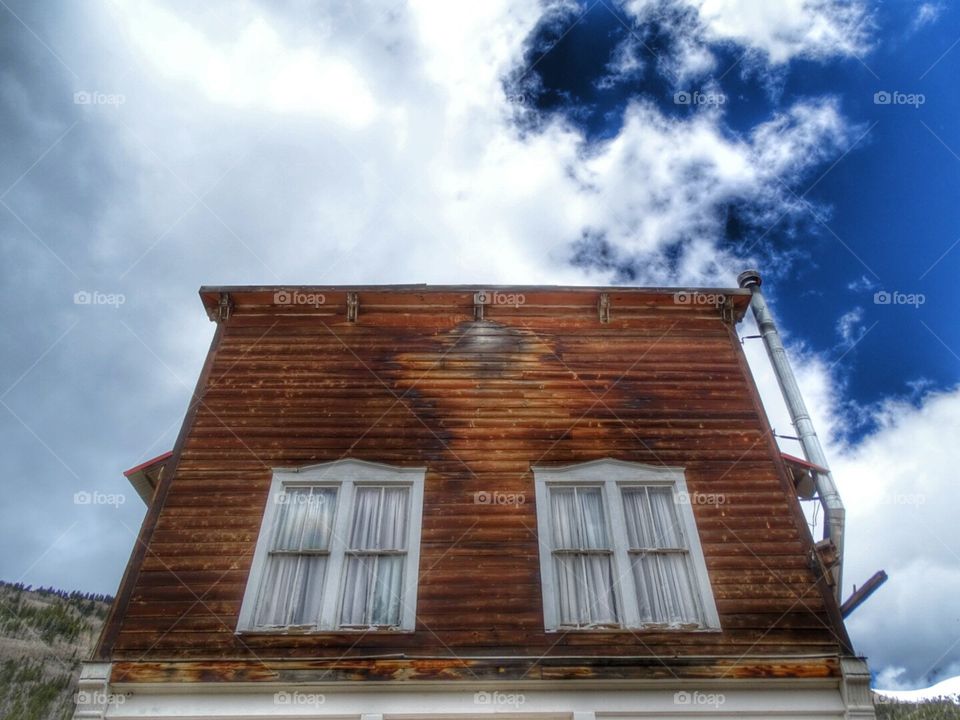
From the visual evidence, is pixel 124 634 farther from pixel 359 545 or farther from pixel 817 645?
pixel 817 645

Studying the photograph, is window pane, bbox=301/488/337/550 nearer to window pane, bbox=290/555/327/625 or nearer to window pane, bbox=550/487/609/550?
window pane, bbox=290/555/327/625

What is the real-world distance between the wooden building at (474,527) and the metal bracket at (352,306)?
7 cm

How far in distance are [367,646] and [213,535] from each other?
261 cm

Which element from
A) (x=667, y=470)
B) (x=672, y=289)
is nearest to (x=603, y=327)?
(x=672, y=289)

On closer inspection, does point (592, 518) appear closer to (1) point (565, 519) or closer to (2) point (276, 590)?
(1) point (565, 519)

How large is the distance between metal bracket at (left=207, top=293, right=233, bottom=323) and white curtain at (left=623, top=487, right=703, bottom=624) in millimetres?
7207

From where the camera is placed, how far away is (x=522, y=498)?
372 inches

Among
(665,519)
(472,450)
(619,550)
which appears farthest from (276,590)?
(665,519)

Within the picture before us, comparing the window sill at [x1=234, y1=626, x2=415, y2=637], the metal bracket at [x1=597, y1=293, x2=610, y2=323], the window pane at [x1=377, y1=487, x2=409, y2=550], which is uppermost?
the metal bracket at [x1=597, y1=293, x2=610, y2=323]

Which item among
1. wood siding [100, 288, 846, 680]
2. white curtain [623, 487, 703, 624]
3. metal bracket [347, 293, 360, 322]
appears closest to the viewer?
wood siding [100, 288, 846, 680]

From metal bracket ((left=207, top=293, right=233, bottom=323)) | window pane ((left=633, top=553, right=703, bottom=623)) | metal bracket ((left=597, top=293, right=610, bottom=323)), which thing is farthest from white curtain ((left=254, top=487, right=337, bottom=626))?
metal bracket ((left=597, top=293, right=610, bottom=323))

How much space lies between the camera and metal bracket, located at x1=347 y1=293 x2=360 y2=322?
11773 mm

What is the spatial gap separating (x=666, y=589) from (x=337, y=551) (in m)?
4.17

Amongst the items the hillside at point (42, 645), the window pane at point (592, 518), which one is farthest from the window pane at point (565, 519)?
the hillside at point (42, 645)
